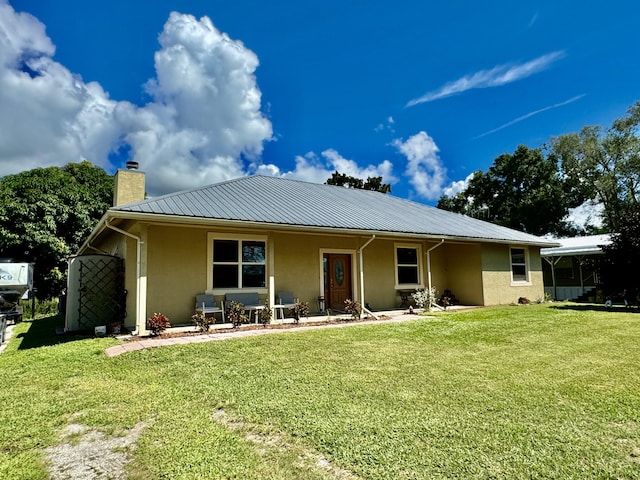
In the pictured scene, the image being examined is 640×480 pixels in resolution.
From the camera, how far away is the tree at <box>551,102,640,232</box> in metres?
29.8

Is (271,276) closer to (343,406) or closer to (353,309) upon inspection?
(353,309)

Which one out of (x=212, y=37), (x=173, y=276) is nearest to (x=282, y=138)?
(x=212, y=37)

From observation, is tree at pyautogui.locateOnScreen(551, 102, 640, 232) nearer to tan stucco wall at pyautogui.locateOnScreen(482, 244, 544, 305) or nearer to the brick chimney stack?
tan stucco wall at pyautogui.locateOnScreen(482, 244, 544, 305)

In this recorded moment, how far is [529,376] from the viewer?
4.97 meters

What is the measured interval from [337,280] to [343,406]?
29.5 ft

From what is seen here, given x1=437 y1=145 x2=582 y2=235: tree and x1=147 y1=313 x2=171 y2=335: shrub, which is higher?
x1=437 y1=145 x2=582 y2=235: tree

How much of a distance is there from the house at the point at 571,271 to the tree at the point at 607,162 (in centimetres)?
1053

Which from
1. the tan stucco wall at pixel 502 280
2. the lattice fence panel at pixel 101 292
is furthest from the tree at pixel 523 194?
the lattice fence panel at pixel 101 292

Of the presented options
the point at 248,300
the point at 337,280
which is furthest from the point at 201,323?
the point at 337,280

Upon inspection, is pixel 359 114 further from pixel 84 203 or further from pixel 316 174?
pixel 316 174

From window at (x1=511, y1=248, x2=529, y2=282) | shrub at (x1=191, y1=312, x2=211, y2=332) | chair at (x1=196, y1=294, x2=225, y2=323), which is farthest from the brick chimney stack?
window at (x1=511, y1=248, x2=529, y2=282)

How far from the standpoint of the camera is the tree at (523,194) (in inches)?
1353

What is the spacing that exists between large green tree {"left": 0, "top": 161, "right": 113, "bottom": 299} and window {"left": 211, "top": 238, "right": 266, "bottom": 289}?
1035 centimetres

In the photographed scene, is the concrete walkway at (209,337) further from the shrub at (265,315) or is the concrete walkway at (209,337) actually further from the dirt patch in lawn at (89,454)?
the dirt patch in lawn at (89,454)
